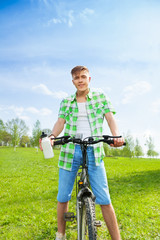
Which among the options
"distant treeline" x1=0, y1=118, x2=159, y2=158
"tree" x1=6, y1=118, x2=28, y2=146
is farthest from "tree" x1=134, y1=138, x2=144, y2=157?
"tree" x1=6, y1=118, x2=28, y2=146

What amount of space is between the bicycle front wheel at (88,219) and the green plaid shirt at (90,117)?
2.12ft

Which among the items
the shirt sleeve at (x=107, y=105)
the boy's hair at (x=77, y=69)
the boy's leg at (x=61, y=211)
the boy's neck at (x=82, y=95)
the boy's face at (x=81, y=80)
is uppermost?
the boy's hair at (x=77, y=69)

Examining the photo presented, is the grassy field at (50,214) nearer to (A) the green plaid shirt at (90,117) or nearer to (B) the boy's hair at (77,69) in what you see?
(A) the green plaid shirt at (90,117)

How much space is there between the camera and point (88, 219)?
7.88 feet

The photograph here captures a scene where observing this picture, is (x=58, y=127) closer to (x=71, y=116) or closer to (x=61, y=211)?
(x=71, y=116)

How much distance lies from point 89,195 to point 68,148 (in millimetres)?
794

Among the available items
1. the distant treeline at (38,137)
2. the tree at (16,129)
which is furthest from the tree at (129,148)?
the tree at (16,129)

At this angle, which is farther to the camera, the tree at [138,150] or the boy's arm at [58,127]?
the tree at [138,150]

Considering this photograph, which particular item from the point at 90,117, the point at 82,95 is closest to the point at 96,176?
the point at 90,117

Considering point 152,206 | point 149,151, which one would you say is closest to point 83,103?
point 152,206

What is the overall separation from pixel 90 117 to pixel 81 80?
574 millimetres

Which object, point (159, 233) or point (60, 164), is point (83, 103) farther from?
point (159, 233)

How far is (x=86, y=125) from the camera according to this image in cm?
317

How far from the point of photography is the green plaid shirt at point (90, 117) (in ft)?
10.2
